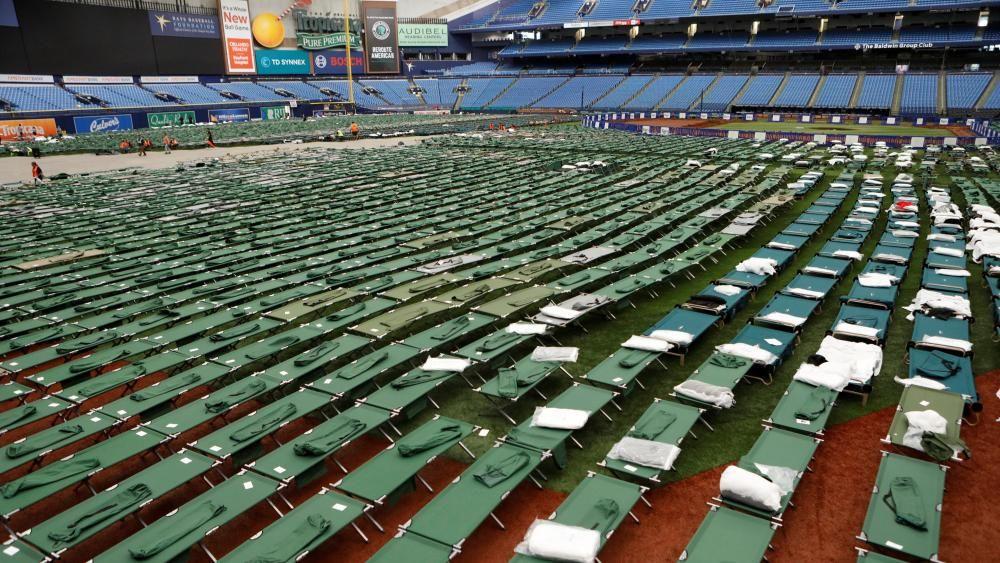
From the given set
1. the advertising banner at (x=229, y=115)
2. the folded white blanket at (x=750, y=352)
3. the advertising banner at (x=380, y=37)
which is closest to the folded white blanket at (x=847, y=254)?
the folded white blanket at (x=750, y=352)

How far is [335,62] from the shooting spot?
85.8 m

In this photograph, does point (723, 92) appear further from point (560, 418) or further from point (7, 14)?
point (7, 14)

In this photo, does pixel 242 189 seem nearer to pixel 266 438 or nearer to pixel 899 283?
pixel 266 438

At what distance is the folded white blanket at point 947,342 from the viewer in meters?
10.7

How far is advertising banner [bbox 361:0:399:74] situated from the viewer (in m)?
85.8

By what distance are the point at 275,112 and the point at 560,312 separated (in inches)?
2745

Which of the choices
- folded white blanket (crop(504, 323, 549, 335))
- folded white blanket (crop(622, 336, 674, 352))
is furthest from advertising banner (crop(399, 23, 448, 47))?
folded white blanket (crop(622, 336, 674, 352))

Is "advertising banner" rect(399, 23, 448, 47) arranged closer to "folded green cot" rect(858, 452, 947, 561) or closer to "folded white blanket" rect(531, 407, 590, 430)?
"folded white blanket" rect(531, 407, 590, 430)

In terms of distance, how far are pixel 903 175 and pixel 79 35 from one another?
71.3 metres

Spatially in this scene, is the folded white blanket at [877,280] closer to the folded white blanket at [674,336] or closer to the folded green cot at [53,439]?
the folded white blanket at [674,336]

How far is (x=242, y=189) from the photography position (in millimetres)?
28297

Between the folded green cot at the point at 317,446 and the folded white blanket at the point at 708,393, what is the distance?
4.41m

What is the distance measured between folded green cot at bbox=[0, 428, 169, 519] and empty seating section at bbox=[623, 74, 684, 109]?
69.6m

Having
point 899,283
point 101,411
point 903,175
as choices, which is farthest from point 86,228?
point 903,175
